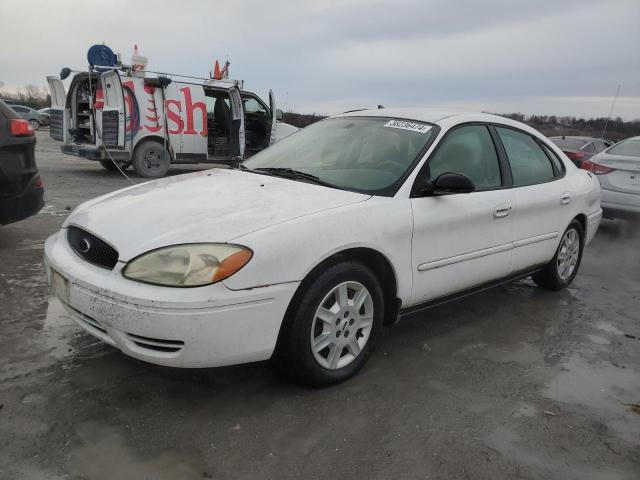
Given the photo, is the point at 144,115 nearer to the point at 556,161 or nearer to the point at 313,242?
the point at 556,161

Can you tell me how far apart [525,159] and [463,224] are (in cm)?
123

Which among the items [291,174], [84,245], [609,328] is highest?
[291,174]

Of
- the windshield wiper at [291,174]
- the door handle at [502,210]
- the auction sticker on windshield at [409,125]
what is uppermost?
the auction sticker on windshield at [409,125]

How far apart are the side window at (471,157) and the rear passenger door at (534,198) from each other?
20cm

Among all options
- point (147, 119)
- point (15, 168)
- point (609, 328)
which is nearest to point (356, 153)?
point (609, 328)

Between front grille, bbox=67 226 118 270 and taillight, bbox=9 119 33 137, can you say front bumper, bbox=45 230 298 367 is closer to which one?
front grille, bbox=67 226 118 270

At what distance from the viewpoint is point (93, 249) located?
274 centimetres

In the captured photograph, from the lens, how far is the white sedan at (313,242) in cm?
244

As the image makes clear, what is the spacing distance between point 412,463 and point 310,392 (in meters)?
0.72

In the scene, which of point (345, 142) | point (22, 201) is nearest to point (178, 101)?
point (22, 201)

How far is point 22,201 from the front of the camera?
4.79 metres

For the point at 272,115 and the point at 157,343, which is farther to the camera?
the point at 272,115

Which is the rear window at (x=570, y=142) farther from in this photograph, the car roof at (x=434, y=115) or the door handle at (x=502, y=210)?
the door handle at (x=502, y=210)

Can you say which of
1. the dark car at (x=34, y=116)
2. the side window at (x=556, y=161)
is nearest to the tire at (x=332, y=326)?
the side window at (x=556, y=161)
